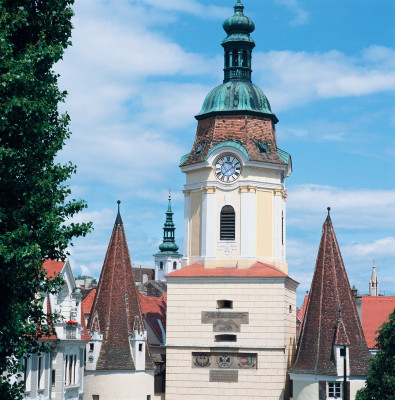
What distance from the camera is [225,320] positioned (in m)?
54.6

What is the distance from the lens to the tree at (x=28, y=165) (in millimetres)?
21203

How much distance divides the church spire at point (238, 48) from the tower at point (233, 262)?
84 mm

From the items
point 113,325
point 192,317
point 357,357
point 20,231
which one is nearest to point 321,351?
point 357,357

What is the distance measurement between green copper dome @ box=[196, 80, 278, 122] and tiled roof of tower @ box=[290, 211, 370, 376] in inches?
352

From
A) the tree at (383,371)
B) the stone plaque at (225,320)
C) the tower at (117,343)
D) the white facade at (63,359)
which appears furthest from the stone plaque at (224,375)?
the tree at (383,371)

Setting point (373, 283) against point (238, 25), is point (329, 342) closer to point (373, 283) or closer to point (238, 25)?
point (238, 25)

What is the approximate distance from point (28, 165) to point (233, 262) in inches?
1363

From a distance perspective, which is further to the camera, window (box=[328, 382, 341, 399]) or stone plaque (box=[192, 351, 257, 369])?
stone plaque (box=[192, 351, 257, 369])

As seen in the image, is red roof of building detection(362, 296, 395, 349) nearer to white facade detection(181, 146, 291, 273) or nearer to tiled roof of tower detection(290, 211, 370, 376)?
tiled roof of tower detection(290, 211, 370, 376)

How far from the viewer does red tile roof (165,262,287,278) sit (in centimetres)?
5444

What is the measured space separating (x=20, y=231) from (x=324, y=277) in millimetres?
36737

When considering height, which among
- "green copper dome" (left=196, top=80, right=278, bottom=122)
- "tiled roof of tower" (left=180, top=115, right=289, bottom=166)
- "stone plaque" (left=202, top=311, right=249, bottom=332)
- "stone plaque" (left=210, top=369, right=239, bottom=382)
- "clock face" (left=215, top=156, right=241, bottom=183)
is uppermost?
"green copper dome" (left=196, top=80, right=278, bottom=122)

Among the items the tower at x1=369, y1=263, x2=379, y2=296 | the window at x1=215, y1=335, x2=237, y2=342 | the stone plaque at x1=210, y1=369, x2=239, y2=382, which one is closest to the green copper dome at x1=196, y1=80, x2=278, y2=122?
the window at x1=215, y1=335, x2=237, y2=342

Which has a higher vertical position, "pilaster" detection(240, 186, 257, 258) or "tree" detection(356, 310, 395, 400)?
"pilaster" detection(240, 186, 257, 258)
